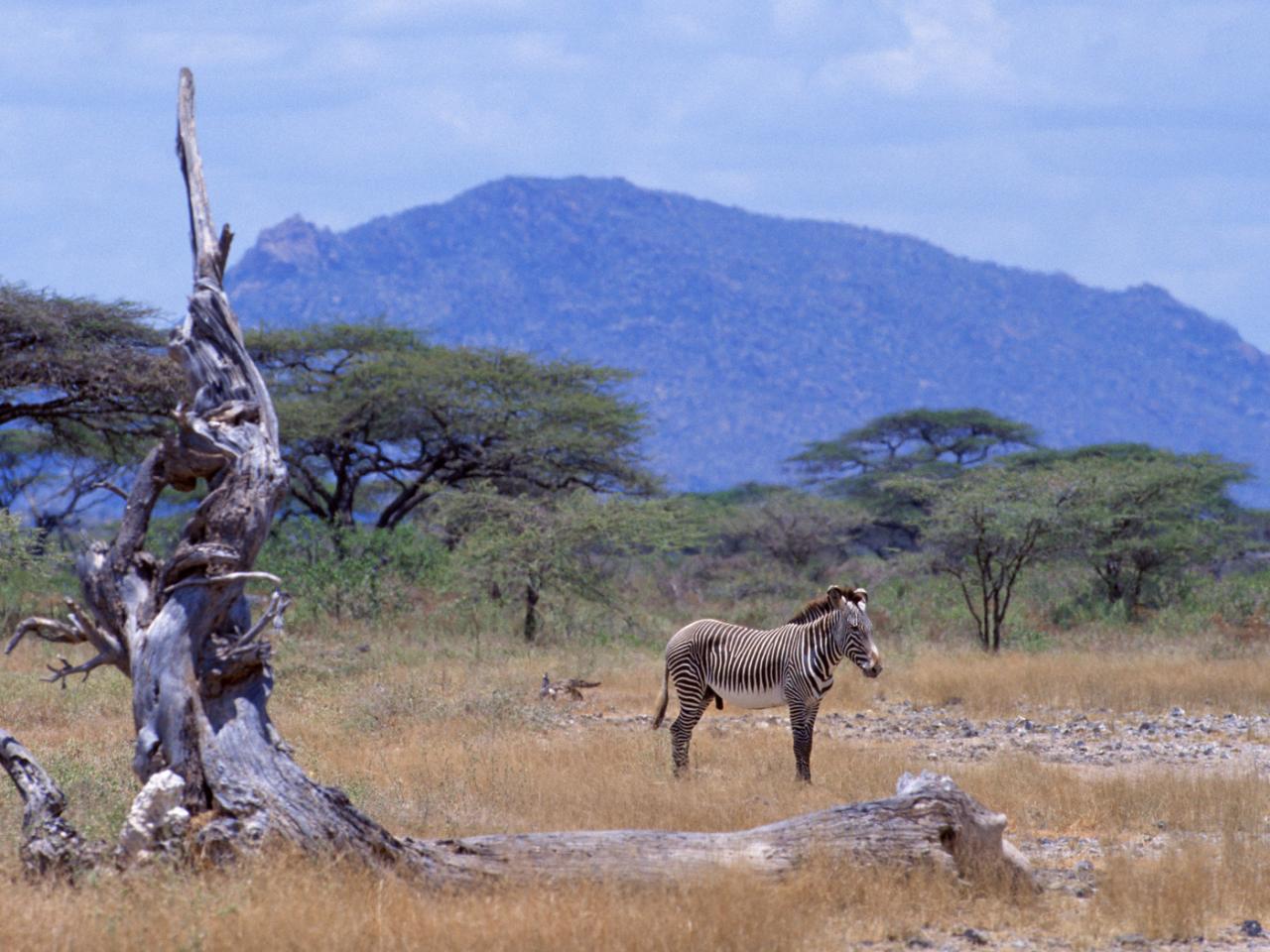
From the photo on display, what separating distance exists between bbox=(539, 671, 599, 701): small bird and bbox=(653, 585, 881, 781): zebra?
4.03 meters

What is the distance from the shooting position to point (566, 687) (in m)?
16.7

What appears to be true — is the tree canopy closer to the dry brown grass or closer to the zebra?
the dry brown grass

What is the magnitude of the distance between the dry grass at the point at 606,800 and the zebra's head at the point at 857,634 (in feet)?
2.93

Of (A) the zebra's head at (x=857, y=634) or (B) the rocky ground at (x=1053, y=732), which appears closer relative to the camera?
(A) the zebra's head at (x=857, y=634)

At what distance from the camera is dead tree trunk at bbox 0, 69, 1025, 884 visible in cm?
714

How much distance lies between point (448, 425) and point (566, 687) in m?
16.7

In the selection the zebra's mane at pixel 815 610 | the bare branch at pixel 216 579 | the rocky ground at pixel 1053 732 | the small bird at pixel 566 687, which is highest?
the bare branch at pixel 216 579

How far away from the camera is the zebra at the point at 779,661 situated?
11.3 meters

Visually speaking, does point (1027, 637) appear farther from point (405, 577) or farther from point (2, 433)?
point (2, 433)

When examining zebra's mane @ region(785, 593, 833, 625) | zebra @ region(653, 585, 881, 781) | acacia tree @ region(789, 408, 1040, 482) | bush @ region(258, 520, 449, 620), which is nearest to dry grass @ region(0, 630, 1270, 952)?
zebra @ region(653, 585, 881, 781)

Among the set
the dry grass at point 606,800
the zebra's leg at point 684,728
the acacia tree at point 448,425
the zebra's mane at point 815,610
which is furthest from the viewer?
the acacia tree at point 448,425

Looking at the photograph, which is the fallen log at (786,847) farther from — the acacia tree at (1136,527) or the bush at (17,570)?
the acacia tree at (1136,527)

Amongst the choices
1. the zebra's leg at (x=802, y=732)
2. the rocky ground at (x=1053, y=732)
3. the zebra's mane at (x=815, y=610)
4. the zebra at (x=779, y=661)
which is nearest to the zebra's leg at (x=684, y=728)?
the zebra at (x=779, y=661)

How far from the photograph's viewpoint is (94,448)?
1273 inches
